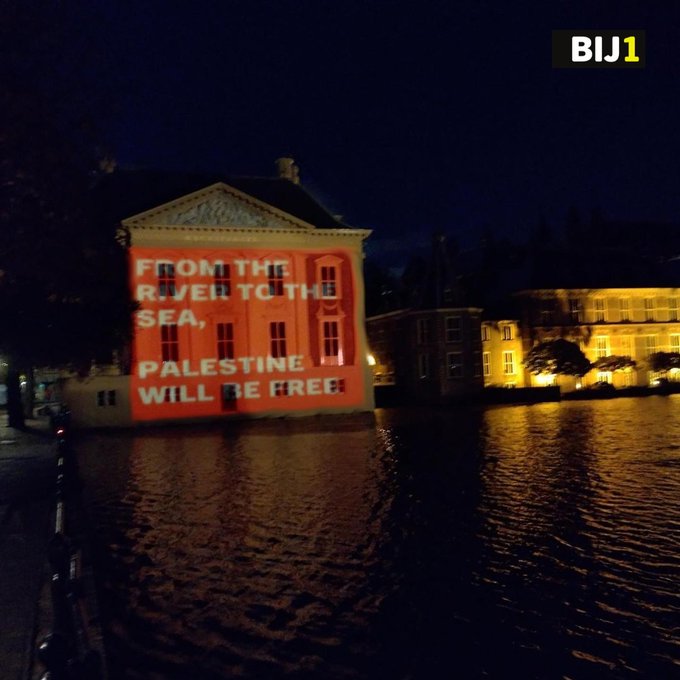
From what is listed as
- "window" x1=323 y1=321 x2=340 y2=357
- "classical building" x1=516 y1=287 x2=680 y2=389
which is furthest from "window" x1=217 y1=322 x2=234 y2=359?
"classical building" x1=516 y1=287 x2=680 y2=389

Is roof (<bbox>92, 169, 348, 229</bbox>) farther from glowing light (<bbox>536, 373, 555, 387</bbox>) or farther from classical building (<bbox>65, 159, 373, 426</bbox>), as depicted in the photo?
glowing light (<bbox>536, 373, 555, 387</bbox>)

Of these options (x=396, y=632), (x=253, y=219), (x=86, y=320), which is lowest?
(x=396, y=632)

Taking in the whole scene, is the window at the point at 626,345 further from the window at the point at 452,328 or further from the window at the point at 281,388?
the window at the point at 281,388

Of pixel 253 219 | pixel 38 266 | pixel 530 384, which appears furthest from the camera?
pixel 530 384

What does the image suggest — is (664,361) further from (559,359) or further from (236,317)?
(236,317)

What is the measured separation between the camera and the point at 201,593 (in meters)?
8.82

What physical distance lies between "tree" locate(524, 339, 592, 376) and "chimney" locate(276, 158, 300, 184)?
69.8ft

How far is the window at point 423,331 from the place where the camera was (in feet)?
181

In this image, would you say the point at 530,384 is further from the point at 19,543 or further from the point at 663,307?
the point at 19,543

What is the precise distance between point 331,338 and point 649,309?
98.5 feet

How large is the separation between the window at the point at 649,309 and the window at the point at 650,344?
56.8 inches

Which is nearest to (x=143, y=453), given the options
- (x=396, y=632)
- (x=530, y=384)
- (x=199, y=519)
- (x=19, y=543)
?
(x=199, y=519)

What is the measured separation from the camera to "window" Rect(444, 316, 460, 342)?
179ft

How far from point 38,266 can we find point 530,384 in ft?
150
